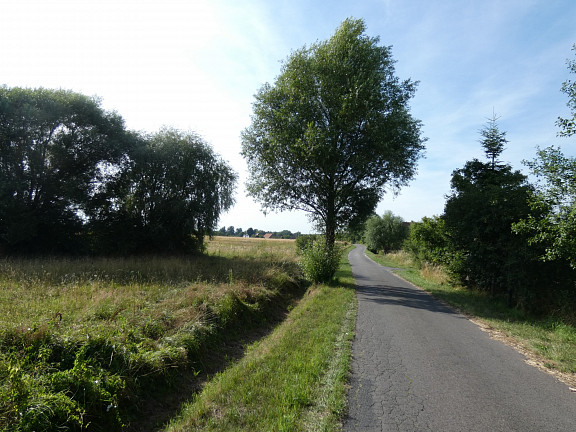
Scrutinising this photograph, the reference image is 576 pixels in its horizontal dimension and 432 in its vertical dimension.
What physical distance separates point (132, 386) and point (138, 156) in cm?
1858

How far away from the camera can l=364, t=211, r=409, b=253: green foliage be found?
55000 mm

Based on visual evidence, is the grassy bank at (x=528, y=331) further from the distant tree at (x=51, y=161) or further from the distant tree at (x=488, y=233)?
the distant tree at (x=51, y=161)

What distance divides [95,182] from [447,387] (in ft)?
71.7

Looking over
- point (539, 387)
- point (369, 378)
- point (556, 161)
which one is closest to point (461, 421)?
point (369, 378)

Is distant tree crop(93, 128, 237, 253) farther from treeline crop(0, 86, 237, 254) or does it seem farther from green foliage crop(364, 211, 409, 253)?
green foliage crop(364, 211, 409, 253)

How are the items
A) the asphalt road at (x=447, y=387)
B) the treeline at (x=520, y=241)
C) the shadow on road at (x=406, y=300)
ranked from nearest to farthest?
the asphalt road at (x=447, y=387) → the treeline at (x=520, y=241) → the shadow on road at (x=406, y=300)

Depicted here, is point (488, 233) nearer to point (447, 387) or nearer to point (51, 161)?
point (447, 387)

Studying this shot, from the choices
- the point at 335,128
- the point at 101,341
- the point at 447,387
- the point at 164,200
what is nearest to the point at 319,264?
the point at 335,128

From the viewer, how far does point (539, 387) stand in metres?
3.99

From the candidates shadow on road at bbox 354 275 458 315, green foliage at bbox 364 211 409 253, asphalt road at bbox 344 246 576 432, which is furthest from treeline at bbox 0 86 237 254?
green foliage at bbox 364 211 409 253

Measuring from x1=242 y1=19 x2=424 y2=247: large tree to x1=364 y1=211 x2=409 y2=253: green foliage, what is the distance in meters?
41.2

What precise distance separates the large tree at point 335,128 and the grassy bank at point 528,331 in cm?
706

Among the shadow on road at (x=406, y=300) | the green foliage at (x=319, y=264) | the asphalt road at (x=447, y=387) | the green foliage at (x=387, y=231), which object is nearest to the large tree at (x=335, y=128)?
the green foliage at (x=319, y=264)

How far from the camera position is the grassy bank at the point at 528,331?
492 centimetres
